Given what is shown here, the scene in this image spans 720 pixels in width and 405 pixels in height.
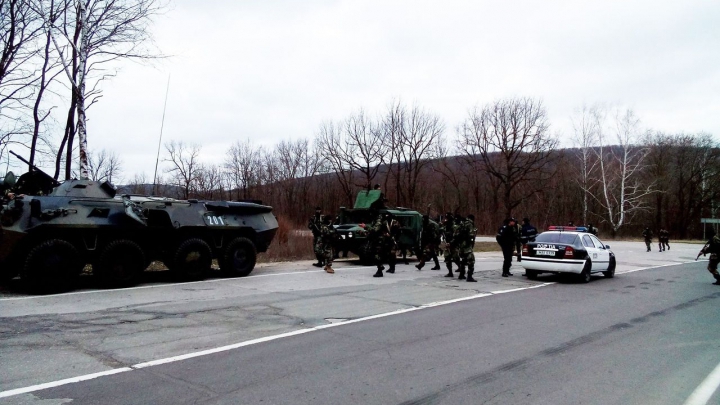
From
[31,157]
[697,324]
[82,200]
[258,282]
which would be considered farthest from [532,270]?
[31,157]

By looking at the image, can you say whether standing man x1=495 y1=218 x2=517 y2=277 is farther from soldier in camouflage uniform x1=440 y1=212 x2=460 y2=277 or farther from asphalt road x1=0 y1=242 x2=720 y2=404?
asphalt road x1=0 y1=242 x2=720 y2=404

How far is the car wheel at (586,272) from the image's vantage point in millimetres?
14441

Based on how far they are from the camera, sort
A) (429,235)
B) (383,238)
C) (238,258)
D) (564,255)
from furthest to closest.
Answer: (429,235)
(383,238)
(564,255)
(238,258)

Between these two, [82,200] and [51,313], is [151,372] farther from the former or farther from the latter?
[82,200]

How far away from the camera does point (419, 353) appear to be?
6.44m

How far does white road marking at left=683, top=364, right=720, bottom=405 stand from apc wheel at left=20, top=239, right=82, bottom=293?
10.4m

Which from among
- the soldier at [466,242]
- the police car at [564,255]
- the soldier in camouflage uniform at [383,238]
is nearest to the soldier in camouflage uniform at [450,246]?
the soldier at [466,242]

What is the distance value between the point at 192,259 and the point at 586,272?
34.7ft

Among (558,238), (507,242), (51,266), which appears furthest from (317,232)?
(51,266)

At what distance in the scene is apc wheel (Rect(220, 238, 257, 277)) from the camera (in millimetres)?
13555

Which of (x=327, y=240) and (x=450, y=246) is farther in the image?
(x=327, y=240)

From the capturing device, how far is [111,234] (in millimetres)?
11344

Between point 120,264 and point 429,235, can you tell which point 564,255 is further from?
point 120,264

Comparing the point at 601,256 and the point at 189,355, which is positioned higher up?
the point at 601,256
